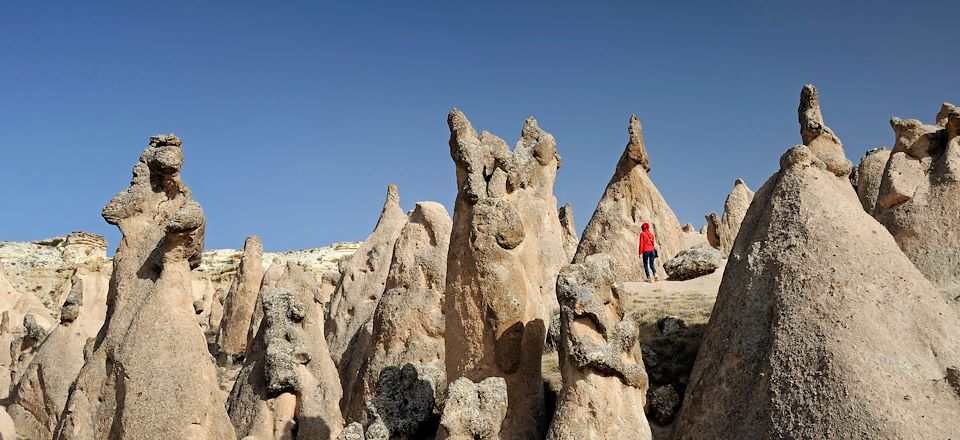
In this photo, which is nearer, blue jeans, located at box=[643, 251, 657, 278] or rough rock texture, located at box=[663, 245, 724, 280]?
rough rock texture, located at box=[663, 245, 724, 280]

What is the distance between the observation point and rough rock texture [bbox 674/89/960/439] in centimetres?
788

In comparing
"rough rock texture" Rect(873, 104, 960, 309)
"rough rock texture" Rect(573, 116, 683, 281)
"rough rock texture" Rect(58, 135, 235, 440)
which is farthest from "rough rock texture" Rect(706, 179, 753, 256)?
"rough rock texture" Rect(58, 135, 235, 440)

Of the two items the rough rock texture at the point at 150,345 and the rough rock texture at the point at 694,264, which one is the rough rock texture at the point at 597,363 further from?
the rough rock texture at the point at 694,264

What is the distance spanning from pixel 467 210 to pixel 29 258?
45.1 m

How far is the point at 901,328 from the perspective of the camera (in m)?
8.53

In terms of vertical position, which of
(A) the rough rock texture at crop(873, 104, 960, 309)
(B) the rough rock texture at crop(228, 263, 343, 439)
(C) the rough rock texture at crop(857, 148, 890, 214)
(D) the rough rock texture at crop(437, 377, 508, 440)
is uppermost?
(C) the rough rock texture at crop(857, 148, 890, 214)

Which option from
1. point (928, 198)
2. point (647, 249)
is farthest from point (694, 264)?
point (928, 198)

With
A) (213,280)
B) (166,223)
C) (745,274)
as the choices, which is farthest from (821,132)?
(213,280)

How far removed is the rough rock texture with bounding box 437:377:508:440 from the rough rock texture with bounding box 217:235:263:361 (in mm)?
17429

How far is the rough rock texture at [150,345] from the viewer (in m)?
9.16

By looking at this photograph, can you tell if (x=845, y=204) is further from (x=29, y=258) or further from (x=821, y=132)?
(x=29, y=258)

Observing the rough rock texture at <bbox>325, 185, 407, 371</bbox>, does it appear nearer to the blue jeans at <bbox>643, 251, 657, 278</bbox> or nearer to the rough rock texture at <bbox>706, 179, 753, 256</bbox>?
the blue jeans at <bbox>643, 251, 657, 278</bbox>

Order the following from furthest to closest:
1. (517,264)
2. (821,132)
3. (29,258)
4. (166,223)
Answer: (29,258) → (821,132) → (517,264) → (166,223)

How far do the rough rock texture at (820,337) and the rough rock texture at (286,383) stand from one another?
5.25m
